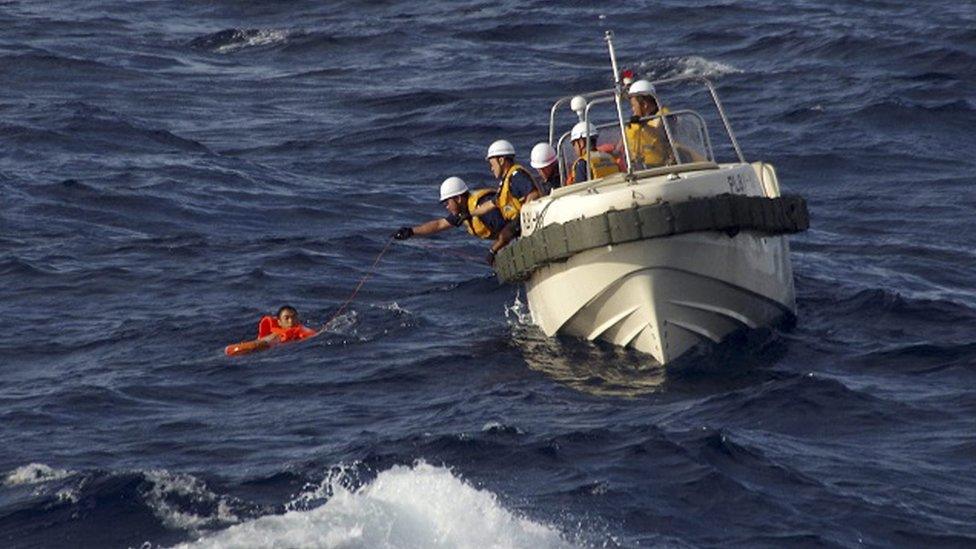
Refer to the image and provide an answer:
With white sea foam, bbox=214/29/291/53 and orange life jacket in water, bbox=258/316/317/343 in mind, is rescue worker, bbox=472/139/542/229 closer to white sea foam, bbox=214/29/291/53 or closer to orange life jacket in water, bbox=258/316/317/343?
orange life jacket in water, bbox=258/316/317/343

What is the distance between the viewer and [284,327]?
2006 centimetres

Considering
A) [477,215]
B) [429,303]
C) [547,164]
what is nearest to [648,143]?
[547,164]

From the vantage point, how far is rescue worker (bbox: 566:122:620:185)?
1912cm

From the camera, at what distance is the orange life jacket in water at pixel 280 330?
19.9 m

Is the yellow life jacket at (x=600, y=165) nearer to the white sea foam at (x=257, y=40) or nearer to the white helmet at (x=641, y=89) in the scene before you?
the white helmet at (x=641, y=89)

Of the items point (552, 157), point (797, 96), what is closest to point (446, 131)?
point (797, 96)

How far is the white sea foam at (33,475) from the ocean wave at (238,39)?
825 inches

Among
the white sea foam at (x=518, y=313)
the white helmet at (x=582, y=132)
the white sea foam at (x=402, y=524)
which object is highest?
the white helmet at (x=582, y=132)

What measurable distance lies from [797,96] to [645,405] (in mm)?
14244

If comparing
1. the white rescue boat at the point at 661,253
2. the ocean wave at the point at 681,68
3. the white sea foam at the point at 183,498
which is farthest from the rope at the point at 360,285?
the ocean wave at the point at 681,68

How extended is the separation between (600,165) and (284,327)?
3422 millimetres

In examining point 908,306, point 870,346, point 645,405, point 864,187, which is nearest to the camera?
point 645,405

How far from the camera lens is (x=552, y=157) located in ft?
66.5

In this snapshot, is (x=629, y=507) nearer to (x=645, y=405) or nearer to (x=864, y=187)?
(x=645, y=405)
